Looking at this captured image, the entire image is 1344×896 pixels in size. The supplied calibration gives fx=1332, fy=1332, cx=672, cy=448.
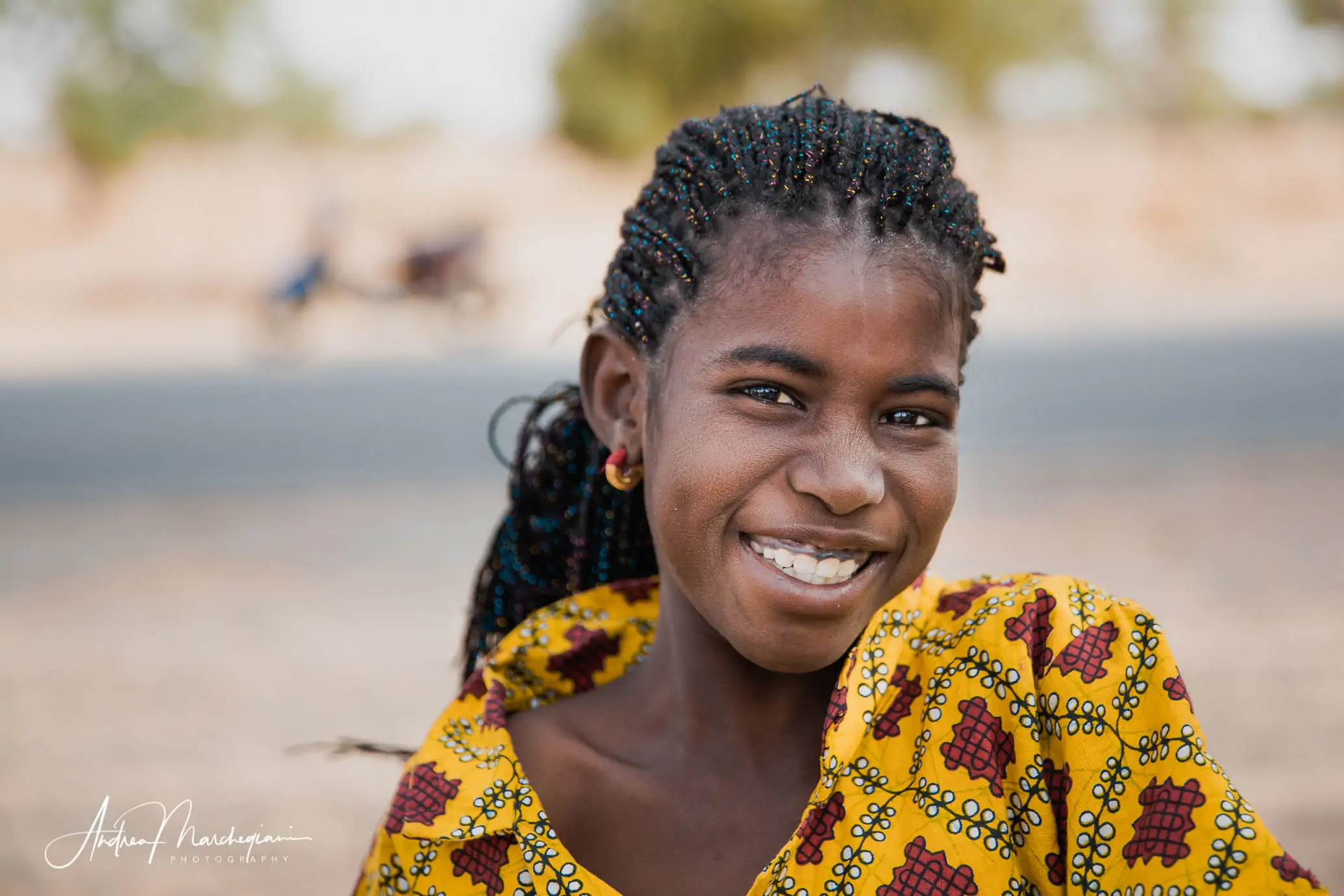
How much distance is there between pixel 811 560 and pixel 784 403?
7.4 inches

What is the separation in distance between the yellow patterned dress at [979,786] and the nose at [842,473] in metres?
0.24

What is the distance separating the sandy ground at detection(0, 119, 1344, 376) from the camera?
1897 cm

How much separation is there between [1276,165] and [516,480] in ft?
89.2

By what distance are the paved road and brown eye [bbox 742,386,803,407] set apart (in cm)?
683

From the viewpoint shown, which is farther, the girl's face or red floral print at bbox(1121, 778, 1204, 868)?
the girl's face

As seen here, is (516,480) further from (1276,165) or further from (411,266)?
(1276,165)

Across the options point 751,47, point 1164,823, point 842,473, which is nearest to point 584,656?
point 842,473

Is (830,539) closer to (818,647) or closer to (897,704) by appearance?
(818,647)

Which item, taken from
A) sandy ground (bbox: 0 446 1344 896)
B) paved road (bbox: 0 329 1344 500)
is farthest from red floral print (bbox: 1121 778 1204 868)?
paved road (bbox: 0 329 1344 500)

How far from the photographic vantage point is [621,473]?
1796mm

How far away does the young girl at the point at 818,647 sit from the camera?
149 cm

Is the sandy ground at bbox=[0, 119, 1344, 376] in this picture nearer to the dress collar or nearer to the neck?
the dress collar

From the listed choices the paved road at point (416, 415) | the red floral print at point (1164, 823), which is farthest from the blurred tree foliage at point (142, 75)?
the red floral print at point (1164, 823)

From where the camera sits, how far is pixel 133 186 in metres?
27.2
